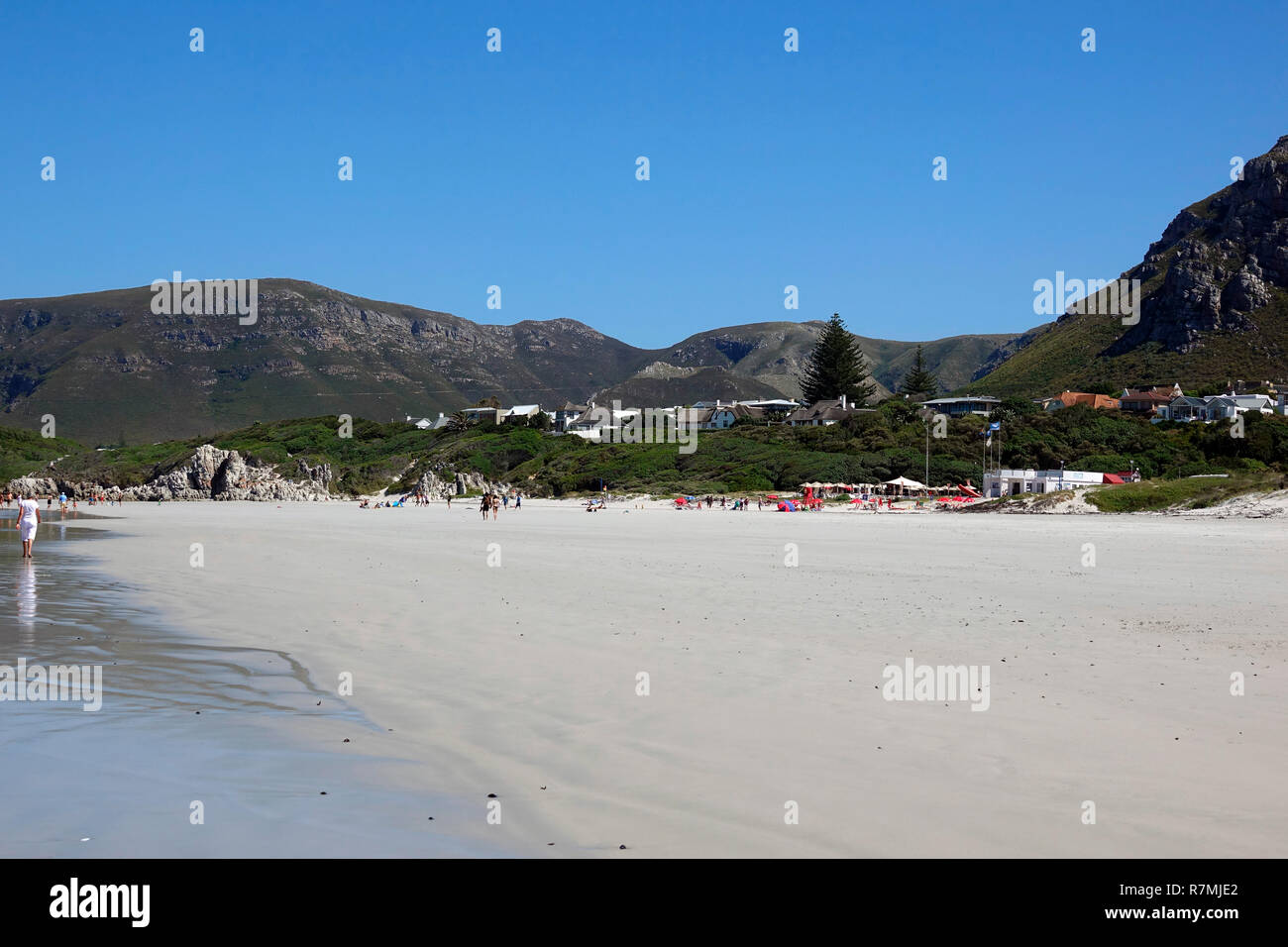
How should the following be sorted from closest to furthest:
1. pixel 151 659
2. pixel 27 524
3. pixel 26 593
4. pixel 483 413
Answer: pixel 151 659 → pixel 26 593 → pixel 27 524 → pixel 483 413

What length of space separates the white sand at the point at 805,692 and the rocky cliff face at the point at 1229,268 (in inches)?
3988

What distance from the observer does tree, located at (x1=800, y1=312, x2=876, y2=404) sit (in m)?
104

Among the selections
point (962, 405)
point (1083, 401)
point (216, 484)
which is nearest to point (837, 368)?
point (962, 405)

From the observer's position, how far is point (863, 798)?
5.31m

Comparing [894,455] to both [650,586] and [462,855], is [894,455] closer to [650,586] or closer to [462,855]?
[650,586]

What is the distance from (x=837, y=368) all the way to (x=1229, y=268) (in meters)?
45.8

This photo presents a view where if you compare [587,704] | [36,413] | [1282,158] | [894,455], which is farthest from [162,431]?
[587,704]

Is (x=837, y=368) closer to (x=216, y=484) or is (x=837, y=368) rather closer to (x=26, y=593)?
(x=216, y=484)

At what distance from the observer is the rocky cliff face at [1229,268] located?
105 metres

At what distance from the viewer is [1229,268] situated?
10962cm

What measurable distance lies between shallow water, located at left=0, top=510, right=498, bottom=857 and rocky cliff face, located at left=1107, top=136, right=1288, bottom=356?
116m

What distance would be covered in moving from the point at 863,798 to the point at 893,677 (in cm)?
312

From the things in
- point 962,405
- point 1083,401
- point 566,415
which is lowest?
point 1083,401
